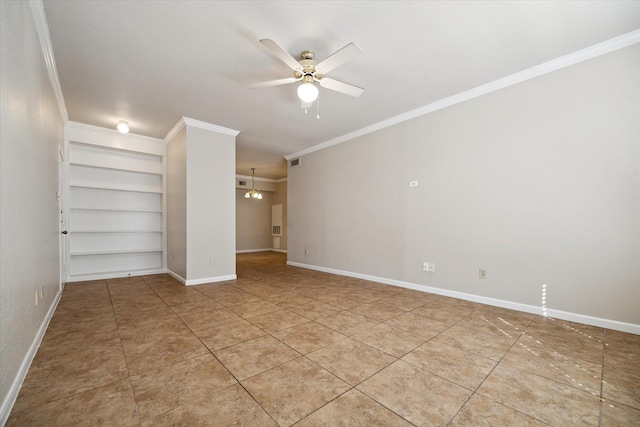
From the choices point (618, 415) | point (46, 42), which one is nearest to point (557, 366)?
point (618, 415)

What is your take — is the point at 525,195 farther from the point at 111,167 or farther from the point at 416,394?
the point at 111,167

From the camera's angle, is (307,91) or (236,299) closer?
(307,91)

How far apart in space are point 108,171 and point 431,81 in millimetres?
5910

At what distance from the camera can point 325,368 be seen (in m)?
1.88

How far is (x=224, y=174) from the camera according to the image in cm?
480

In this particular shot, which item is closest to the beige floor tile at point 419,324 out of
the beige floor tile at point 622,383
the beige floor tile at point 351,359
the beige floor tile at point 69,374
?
the beige floor tile at point 351,359

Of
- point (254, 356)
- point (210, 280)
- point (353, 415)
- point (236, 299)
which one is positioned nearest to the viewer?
point (353, 415)

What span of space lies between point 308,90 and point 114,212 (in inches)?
191

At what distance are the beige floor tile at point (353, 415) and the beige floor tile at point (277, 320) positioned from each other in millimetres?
1187

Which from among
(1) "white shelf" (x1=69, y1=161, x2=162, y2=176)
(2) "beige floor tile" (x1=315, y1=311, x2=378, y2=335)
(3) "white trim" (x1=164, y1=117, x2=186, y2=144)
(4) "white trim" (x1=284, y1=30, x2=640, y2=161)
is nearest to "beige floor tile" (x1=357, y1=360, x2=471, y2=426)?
(2) "beige floor tile" (x1=315, y1=311, x2=378, y2=335)

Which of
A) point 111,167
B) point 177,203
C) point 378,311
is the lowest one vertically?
point 378,311

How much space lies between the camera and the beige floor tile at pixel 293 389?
147 centimetres

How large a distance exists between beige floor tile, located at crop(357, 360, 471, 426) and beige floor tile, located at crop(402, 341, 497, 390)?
0.28 ft

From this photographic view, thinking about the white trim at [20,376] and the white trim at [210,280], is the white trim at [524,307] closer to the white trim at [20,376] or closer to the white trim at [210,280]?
the white trim at [210,280]
